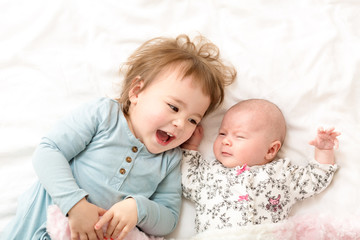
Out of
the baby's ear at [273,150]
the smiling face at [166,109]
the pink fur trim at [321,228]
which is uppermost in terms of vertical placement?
A: the smiling face at [166,109]

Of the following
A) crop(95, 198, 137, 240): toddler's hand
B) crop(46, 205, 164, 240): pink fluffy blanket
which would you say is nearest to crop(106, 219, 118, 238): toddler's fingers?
crop(95, 198, 137, 240): toddler's hand

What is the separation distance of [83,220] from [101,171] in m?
0.19

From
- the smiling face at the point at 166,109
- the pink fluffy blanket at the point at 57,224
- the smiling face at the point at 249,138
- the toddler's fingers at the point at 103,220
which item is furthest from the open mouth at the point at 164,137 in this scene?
the pink fluffy blanket at the point at 57,224

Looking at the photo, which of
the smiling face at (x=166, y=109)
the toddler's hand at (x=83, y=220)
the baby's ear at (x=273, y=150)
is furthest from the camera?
the baby's ear at (x=273, y=150)

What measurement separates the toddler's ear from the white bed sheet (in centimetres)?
17

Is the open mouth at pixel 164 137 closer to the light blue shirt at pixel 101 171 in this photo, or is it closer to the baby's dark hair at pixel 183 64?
the light blue shirt at pixel 101 171

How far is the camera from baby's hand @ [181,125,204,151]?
1.61 meters

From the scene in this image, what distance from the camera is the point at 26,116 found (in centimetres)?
158

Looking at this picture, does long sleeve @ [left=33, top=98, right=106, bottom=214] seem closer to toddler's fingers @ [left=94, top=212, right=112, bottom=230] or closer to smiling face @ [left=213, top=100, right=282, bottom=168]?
toddler's fingers @ [left=94, top=212, right=112, bottom=230]

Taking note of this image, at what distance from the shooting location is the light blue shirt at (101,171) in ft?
4.43

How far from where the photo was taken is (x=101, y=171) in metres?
1.43

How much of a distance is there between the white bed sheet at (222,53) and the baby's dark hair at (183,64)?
0.04m

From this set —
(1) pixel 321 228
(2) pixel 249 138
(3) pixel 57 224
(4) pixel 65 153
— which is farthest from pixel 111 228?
(1) pixel 321 228

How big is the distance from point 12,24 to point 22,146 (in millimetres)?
506
